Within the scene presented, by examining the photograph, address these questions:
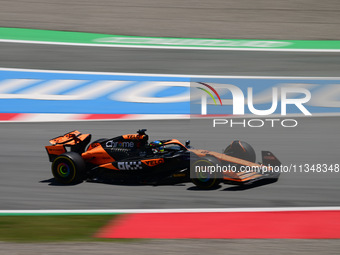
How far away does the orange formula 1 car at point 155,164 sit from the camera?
894cm

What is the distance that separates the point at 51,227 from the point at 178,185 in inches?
99.2

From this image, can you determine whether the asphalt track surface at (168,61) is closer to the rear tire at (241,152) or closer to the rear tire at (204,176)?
the rear tire at (241,152)

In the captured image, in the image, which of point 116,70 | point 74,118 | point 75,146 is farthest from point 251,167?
point 116,70

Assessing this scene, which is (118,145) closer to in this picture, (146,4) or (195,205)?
(195,205)

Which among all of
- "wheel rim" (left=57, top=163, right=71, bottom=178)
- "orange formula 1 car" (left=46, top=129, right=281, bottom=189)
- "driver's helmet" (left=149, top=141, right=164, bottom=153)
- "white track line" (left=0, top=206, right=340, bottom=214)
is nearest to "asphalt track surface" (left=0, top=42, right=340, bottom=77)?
"orange formula 1 car" (left=46, top=129, right=281, bottom=189)

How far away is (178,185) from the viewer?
930cm

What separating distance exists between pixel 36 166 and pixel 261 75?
683 cm

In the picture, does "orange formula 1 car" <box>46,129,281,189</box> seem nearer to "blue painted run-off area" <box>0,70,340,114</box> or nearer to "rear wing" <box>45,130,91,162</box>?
"rear wing" <box>45,130,91,162</box>

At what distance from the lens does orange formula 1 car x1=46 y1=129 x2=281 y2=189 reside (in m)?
8.94

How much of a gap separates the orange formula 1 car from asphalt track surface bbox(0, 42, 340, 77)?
5493mm

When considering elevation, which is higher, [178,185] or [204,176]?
[204,176]

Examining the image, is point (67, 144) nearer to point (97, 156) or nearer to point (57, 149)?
point (57, 149)

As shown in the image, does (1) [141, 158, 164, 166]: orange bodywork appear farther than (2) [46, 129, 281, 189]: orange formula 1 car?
Yes

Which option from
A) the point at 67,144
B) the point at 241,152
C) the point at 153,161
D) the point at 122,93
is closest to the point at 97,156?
the point at 67,144
